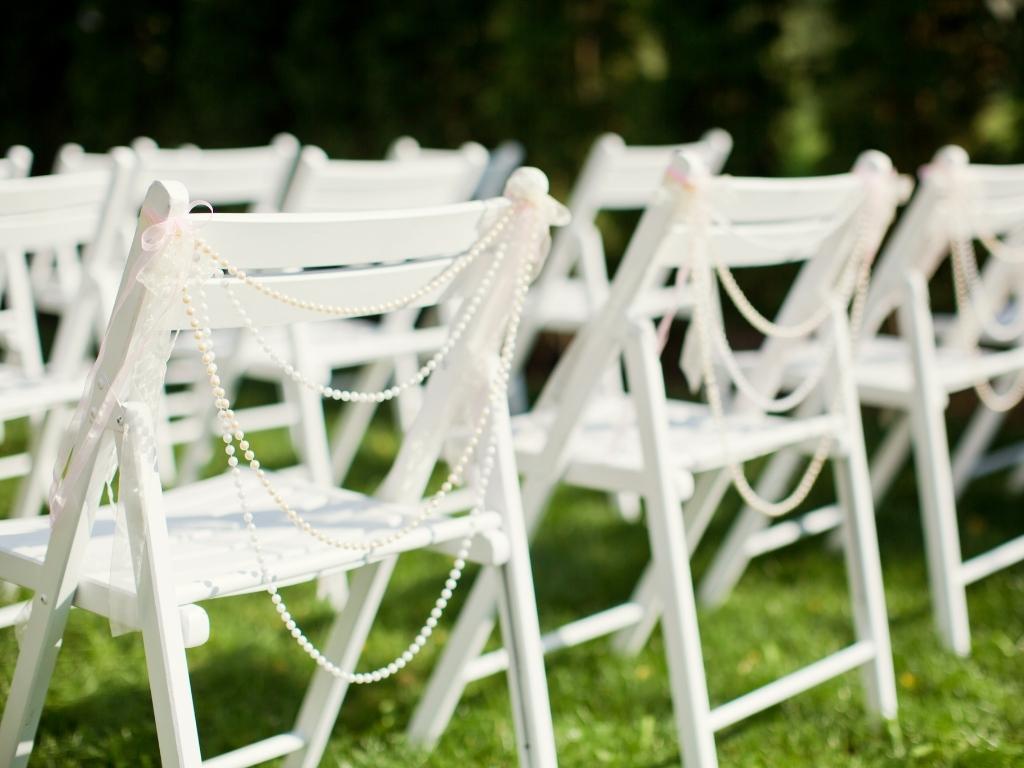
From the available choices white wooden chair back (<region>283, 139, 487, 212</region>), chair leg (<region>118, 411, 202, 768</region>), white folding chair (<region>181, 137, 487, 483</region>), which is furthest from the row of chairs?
white wooden chair back (<region>283, 139, 487, 212</region>)

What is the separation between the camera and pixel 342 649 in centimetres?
205

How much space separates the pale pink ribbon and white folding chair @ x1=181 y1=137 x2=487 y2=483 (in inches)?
41.5

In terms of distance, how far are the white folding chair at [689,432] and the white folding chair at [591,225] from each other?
0.81 metres

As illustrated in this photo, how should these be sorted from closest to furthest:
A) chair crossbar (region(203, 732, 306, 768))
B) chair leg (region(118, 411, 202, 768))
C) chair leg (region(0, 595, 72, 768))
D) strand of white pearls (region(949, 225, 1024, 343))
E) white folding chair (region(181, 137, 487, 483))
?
chair leg (region(118, 411, 202, 768)), chair leg (region(0, 595, 72, 768)), chair crossbar (region(203, 732, 306, 768)), white folding chair (region(181, 137, 487, 483)), strand of white pearls (region(949, 225, 1024, 343))

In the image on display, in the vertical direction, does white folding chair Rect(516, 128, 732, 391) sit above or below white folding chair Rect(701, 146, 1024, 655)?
above

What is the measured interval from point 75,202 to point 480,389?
45.6 inches

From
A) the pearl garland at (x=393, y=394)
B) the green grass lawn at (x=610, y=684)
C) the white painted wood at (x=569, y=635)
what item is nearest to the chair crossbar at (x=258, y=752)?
the pearl garland at (x=393, y=394)

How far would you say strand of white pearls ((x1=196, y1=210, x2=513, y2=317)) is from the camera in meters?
1.51

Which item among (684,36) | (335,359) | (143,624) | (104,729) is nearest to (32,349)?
(335,359)

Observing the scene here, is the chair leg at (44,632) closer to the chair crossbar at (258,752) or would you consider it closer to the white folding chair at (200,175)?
the chair crossbar at (258,752)

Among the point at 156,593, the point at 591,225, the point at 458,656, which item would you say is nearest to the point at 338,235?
the point at 156,593

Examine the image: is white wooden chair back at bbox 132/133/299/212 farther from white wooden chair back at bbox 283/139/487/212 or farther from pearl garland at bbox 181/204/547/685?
pearl garland at bbox 181/204/547/685

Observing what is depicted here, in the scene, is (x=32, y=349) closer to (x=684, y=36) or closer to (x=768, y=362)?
(x=768, y=362)

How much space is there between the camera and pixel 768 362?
262 centimetres
